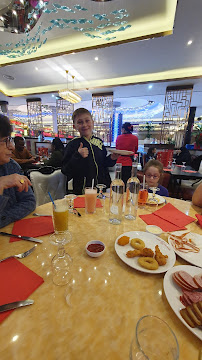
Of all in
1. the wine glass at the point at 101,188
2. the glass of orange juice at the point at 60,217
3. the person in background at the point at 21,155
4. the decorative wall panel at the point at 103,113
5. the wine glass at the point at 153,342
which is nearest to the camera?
the wine glass at the point at 153,342

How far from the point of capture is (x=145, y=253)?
774 millimetres

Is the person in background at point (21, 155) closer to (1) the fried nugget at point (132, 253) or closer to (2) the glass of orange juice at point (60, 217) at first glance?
(2) the glass of orange juice at point (60, 217)

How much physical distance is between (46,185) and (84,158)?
612 millimetres

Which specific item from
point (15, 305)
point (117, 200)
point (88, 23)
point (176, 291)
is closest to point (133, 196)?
point (117, 200)

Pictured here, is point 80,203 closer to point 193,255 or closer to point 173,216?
point 173,216

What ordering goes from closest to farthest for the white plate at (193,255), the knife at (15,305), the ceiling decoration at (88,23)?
the knife at (15,305), the white plate at (193,255), the ceiling decoration at (88,23)

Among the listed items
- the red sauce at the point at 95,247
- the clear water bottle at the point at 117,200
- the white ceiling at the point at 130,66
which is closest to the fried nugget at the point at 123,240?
the red sauce at the point at 95,247

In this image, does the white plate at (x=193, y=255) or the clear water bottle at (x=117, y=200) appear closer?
the white plate at (x=193, y=255)

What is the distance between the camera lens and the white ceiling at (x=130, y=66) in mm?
3188

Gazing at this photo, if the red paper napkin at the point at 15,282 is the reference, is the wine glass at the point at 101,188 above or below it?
above

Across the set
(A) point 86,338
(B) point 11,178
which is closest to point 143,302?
(A) point 86,338

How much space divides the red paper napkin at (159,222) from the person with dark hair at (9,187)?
85 centimetres

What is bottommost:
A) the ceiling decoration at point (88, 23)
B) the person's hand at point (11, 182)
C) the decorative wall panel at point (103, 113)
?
the person's hand at point (11, 182)

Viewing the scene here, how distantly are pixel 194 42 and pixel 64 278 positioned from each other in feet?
16.3
